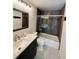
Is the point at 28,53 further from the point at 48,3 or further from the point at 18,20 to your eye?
the point at 48,3

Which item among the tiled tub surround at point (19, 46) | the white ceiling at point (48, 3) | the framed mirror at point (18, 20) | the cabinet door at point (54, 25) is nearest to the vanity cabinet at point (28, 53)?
the tiled tub surround at point (19, 46)

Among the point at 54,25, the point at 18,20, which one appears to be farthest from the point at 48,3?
the point at 54,25

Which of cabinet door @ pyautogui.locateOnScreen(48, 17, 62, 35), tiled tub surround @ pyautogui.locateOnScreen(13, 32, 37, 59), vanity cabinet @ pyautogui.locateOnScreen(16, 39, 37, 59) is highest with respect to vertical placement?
cabinet door @ pyautogui.locateOnScreen(48, 17, 62, 35)

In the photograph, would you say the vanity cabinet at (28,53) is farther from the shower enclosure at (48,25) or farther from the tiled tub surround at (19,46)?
the shower enclosure at (48,25)

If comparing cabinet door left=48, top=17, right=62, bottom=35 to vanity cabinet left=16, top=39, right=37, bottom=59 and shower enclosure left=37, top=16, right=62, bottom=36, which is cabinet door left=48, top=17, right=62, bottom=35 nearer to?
shower enclosure left=37, top=16, right=62, bottom=36

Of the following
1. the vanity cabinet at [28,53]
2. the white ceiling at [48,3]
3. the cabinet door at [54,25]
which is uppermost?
the white ceiling at [48,3]

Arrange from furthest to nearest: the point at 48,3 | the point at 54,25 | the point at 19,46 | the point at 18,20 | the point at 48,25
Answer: the point at 48,25
the point at 54,25
the point at 48,3
the point at 18,20
the point at 19,46

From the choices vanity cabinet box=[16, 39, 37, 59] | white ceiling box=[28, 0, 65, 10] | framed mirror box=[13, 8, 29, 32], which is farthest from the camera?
white ceiling box=[28, 0, 65, 10]

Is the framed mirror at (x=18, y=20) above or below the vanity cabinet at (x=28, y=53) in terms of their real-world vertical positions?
above

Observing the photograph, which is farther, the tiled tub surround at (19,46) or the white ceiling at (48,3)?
the white ceiling at (48,3)

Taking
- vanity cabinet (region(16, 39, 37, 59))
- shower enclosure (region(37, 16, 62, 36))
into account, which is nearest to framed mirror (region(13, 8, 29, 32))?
vanity cabinet (region(16, 39, 37, 59))
